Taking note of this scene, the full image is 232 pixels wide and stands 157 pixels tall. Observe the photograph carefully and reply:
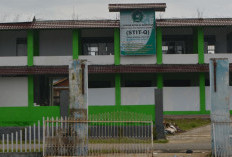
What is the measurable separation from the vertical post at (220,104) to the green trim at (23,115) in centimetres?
897

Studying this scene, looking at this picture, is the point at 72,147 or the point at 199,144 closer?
the point at 72,147

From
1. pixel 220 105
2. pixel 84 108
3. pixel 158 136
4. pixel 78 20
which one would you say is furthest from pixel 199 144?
pixel 78 20

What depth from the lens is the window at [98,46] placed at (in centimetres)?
3059

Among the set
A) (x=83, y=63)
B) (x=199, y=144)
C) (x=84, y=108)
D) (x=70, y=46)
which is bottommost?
(x=199, y=144)

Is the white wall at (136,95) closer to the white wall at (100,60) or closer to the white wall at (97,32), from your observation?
the white wall at (100,60)

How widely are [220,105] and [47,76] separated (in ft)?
63.8

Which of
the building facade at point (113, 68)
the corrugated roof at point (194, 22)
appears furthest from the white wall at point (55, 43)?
the corrugated roof at point (194, 22)

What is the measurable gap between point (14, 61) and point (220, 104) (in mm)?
18529

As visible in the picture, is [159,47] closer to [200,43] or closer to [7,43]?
[200,43]

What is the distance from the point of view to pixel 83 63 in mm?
13375

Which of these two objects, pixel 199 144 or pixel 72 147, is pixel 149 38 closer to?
pixel 199 144

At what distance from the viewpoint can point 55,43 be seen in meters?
30.2

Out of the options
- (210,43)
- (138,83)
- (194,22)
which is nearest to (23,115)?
(138,83)

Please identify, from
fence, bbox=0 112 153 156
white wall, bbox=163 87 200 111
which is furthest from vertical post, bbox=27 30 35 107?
fence, bbox=0 112 153 156
